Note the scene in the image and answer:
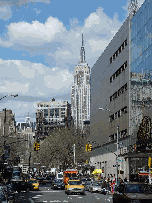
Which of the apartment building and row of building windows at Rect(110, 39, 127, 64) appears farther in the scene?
row of building windows at Rect(110, 39, 127, 64)

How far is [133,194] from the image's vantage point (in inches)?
845

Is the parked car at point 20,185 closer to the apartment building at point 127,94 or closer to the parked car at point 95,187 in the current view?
the parked car at point 95,187

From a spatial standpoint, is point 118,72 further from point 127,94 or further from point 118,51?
point 127,94

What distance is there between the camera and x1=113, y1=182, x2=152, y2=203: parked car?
20.4 m

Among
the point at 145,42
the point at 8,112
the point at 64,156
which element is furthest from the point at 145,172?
the point at 8,112

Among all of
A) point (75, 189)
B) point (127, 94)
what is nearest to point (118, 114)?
point (127, 94)

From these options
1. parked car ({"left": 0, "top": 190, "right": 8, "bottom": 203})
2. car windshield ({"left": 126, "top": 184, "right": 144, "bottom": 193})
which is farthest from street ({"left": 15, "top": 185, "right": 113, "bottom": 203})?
parked car ({"left": 0, "top": 190, "right": 8, "bottom": 203})

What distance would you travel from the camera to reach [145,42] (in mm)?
60219

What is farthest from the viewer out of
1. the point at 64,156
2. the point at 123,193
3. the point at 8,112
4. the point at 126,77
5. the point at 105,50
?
the point at 8,112

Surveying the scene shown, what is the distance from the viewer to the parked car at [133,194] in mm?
20406

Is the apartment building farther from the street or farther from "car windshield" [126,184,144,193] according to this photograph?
"car windshield" [126,184,144,193]

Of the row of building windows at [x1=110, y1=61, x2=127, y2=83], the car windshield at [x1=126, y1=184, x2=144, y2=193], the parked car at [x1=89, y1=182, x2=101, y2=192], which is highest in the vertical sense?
the row of building windows at [x1=110, y1=61, x2=127, y2=83]

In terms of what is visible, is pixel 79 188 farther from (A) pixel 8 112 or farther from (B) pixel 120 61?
(A) pixel 8 112

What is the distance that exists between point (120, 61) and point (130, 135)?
15510 millimetres
